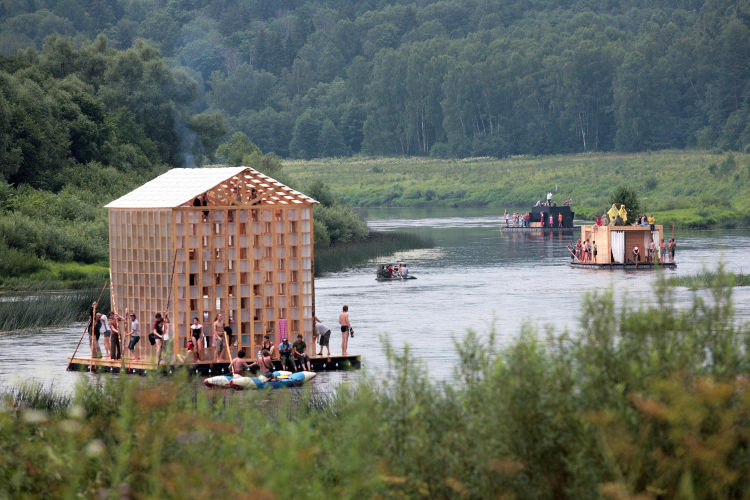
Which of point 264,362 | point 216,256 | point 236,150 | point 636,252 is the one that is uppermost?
point 236,150

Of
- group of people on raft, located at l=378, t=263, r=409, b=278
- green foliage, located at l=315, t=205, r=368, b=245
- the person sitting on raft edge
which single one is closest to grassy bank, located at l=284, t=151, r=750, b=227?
green foliage, located at l=315, t=205, r=368, b=245

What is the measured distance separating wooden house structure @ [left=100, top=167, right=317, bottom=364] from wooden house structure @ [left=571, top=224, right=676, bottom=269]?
1463 inches

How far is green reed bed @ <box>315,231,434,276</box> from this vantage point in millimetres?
71463

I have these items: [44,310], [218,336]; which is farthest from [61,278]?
[218,336]

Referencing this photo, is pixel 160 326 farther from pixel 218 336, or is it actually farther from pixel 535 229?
pixel 535 229

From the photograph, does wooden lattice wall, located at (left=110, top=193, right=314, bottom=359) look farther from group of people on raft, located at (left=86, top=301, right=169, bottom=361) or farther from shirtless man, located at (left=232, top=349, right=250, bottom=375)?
shirtless man, located at (left=232, top=349, right=250, bottom=375)

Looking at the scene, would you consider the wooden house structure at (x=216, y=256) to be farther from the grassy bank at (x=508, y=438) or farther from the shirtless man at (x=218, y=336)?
the grassy bank at (x=508, y=438)

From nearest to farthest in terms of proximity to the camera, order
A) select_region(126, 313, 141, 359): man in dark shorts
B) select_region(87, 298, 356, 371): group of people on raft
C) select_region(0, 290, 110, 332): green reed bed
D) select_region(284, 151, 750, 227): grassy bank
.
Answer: select_region(87, 298, 356, 371): group of people on raft, select_region(126, 313, 141, 359): man in dark shorts, select_region(0, 290, 110, 332): green reed bed, select_region(284, 151, 750, 227): grassy bank

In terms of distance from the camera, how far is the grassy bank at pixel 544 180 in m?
129

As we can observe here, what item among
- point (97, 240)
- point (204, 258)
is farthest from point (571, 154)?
point (204, 258)

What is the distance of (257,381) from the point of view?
28734 mm

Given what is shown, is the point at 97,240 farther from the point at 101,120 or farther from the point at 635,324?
the point at 635,324

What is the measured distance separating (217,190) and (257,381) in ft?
20.7

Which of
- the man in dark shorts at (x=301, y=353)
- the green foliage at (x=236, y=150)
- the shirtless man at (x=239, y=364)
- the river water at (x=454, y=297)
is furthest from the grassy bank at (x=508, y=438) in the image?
the green foliage at (x=236, y=150)
